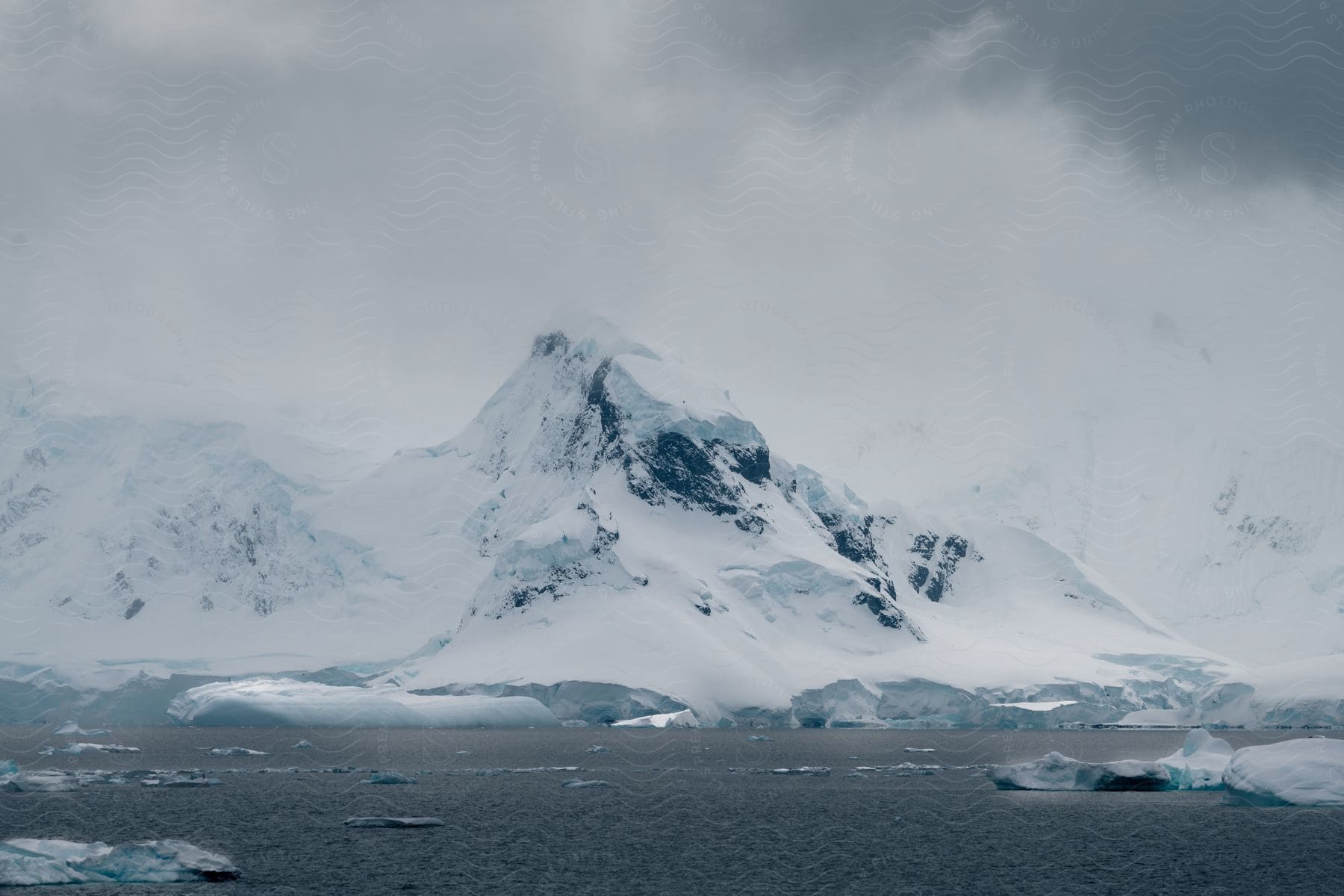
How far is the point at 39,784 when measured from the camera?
197ft

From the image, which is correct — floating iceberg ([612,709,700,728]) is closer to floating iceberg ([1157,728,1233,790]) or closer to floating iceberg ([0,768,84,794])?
floating iceberg ([1157,728,1233,790])

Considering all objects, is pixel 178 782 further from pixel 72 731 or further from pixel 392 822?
pixel 72 731

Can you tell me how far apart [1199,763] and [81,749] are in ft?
239

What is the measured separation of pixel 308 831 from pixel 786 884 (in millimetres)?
18176

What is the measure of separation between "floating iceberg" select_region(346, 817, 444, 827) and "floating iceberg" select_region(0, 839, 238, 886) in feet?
38.9

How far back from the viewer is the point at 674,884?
37375 millimetres

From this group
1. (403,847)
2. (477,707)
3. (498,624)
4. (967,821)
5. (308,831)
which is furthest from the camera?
(498,624)

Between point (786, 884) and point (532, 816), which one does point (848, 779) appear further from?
point (786, 884)

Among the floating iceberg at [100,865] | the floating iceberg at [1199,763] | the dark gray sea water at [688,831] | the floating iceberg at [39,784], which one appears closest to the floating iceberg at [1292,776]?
the dark gray sea water at [688,831]

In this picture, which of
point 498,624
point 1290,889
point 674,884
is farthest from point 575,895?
point 498,624

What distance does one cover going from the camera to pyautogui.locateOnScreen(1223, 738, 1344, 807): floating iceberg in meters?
56.4

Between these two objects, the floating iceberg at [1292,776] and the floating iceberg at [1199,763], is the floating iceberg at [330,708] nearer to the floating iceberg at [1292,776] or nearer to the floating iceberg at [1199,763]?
the floating iceberg at [1199,763]

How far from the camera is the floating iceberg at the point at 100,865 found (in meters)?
34.8

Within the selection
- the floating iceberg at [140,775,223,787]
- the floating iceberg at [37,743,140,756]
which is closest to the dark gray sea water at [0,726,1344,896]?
the floating iceberg at [140,775,223,787]
